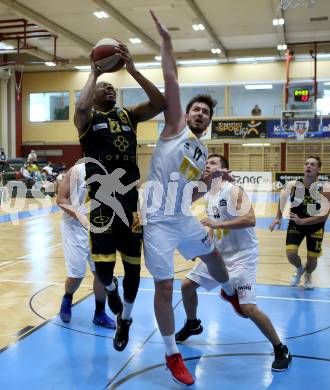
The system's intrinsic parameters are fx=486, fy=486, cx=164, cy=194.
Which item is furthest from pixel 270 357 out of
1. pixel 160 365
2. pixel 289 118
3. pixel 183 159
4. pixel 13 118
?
pixel 13 118

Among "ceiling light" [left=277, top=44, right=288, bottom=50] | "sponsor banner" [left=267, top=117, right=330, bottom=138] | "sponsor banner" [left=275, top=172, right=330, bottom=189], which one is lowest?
"sponsor banner" [left=275, top=172, right=330, bottom=189]

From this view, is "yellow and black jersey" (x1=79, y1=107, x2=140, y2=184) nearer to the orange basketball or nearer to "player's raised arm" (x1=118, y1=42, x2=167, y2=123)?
"player's raised arm" (x1=118, y1=42, x2=167, y2=123)

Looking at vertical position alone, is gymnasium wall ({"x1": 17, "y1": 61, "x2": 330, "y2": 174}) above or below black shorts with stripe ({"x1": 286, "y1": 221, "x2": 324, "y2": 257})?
above

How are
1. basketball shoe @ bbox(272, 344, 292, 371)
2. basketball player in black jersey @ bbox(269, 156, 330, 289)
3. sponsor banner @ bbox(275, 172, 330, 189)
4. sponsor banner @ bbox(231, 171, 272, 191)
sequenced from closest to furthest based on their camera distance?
1. basketball shoe @ bbox(272, 344, 292, 371)
2. basketball player in black jersey @ bbox(269, 156, 330, 289)
3. sponsor banner @ bbox(275, 172, 330, 189)
4. sponsor banner @ bbox(231, 171, 272, 191)

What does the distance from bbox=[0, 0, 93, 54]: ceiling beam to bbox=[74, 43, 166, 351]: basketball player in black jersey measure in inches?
578

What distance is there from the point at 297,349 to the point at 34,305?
108 inches

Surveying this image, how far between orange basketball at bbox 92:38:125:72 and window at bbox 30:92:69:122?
25.9 metres

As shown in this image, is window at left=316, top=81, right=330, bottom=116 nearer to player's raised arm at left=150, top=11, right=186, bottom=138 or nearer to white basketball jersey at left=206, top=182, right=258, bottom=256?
white basketball jersey at left=206, top=182, right=258, bottom=256

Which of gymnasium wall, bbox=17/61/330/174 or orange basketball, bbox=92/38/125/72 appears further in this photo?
gymnasium wall, bbox=17/61/330/174

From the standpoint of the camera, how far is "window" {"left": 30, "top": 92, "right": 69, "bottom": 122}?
2836cm

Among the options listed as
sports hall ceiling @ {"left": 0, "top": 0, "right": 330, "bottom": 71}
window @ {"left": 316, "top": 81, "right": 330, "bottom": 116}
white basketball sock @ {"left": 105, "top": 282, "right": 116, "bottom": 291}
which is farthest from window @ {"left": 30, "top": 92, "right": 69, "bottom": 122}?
white basketball sock @ {"left": 105, "top": 282, "right": 116, "bottom": 291}

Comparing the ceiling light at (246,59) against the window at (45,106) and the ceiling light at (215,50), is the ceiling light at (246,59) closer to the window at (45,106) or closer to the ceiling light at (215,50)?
the ceiling light at (215,50)

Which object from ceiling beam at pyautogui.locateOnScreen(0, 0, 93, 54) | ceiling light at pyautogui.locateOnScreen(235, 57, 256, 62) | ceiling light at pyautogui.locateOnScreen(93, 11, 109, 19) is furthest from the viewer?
ceiling light at pyautogui.locateOnScreen(235, 57, 256, 62)

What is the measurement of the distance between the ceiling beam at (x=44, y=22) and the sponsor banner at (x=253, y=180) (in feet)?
31.0
